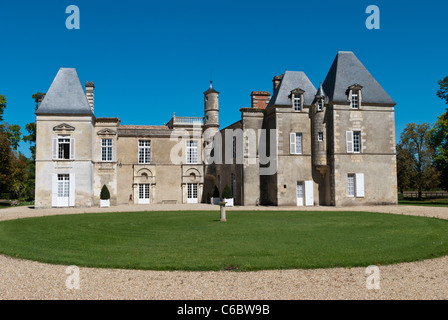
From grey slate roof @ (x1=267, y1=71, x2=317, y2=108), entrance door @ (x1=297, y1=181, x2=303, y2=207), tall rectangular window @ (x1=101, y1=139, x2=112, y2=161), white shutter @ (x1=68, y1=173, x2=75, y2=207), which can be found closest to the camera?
entrance door @ (x1=297, y1=181, x2=303, y2=207)

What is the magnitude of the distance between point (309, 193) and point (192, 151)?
10.2 meters

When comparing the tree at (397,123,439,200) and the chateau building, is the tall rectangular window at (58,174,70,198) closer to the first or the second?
the chateau building

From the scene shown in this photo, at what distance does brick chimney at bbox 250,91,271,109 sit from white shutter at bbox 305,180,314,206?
6.87 m

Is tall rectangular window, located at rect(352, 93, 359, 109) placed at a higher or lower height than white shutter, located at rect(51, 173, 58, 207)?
higher

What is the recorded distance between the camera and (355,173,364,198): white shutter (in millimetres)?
24781

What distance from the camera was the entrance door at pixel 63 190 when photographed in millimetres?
26109

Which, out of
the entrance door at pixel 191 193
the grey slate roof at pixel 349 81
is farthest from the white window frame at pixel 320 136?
the entrance door at pixel 191 193

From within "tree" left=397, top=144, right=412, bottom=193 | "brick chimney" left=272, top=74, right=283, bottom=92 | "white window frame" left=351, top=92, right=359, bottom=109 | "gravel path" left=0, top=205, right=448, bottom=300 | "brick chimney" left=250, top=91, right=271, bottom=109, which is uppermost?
"brick chimney" left=272, top=74, right=283, bottom=92

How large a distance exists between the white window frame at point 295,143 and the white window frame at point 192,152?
8.65 meters

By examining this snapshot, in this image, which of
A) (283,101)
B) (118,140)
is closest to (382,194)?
(283,101)

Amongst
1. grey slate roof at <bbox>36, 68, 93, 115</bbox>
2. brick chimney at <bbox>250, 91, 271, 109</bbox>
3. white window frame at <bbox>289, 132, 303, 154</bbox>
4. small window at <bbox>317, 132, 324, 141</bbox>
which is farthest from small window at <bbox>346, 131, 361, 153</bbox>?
grey slate roof at <bbox>36, 68, 93, 115</bbox>

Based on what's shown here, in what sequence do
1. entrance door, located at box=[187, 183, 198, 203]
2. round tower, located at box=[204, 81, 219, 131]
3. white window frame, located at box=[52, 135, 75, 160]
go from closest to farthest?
white window frame, located at box=[52, 135, 75, 160]
round tower, located at box=[204, 81, 219, 131]
entrance door, located at box=[187, 183, 198, 203]
